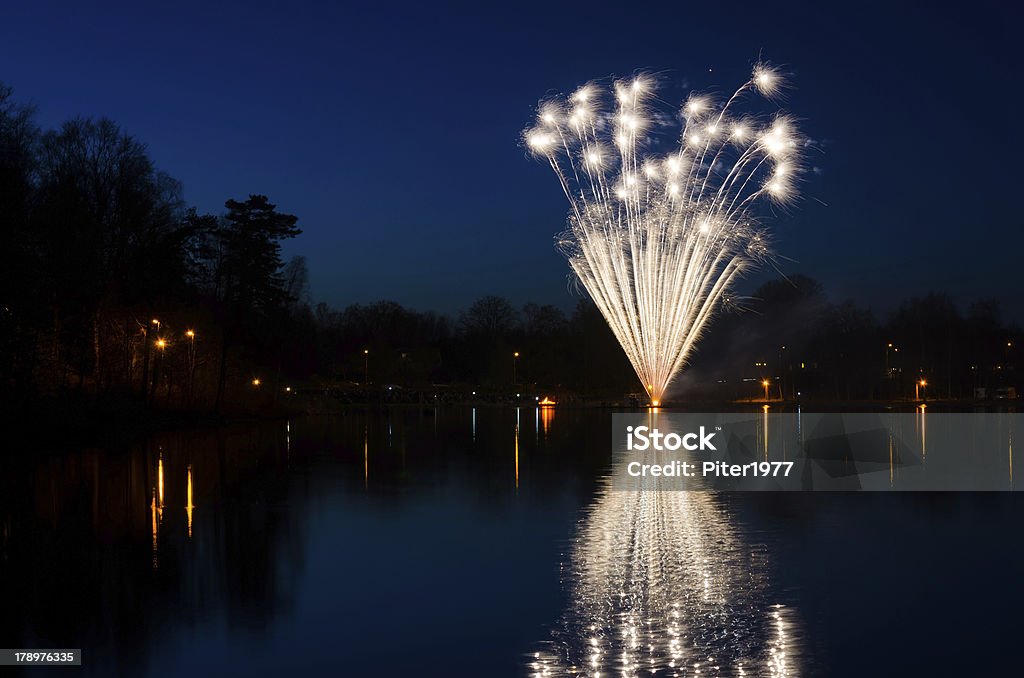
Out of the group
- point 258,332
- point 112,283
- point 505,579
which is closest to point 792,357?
point 258,332

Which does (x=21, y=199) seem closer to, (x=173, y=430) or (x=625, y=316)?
(x=173, y=430)

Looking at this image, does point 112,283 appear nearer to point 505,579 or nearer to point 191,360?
point 191,360

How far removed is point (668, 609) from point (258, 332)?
55645 millimetres

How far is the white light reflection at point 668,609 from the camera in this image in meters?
8.22

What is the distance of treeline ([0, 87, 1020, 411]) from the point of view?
3638cm

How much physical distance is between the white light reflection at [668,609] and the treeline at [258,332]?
25584 mm

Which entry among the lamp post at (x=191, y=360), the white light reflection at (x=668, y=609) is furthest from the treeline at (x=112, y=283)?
the white light reflection at (x=668, y=609)

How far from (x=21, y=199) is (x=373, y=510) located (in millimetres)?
21915

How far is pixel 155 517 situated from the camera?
16.6 metres

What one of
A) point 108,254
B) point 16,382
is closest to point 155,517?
point 16,382

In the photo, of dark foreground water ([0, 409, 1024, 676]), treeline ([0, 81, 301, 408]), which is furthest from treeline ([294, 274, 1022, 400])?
dark foreground water ([0, 409, 1024, 676])

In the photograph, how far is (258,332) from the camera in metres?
62.7

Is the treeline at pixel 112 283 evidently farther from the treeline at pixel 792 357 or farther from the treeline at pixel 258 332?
the treeline at pixel 792 357

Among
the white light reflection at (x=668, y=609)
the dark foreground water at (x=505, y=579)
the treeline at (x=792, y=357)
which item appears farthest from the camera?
the treeline at (x=792, y=357)
